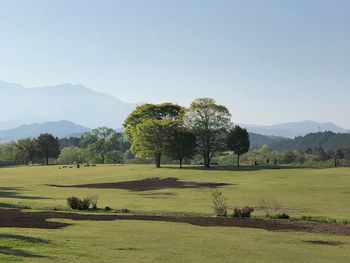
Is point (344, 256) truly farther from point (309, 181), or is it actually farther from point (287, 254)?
point (309, 181)

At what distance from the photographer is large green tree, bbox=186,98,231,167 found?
113425 millimetres

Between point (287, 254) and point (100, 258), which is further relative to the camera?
point (287, 254)

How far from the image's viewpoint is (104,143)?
172 m

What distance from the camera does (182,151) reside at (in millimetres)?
108688

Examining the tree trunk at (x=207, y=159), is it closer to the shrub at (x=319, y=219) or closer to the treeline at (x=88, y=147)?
the treeline at (x=88, y=147)

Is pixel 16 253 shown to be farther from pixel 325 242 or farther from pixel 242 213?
pixel 242 213

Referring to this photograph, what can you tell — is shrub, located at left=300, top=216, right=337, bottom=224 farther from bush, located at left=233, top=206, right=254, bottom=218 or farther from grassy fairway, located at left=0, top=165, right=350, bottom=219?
bush, located at left=233, top=206, right=254, bottom=218

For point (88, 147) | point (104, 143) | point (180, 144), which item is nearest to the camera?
point (180, 144)

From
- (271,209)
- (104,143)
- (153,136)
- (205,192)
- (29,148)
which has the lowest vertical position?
(271,209)

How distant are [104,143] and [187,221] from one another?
138 meters

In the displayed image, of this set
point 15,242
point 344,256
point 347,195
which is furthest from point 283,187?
point 15,242

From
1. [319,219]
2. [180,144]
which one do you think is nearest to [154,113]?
Answer: [180,144]

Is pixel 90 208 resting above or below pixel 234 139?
below

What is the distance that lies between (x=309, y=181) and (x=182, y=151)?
1640 inches
